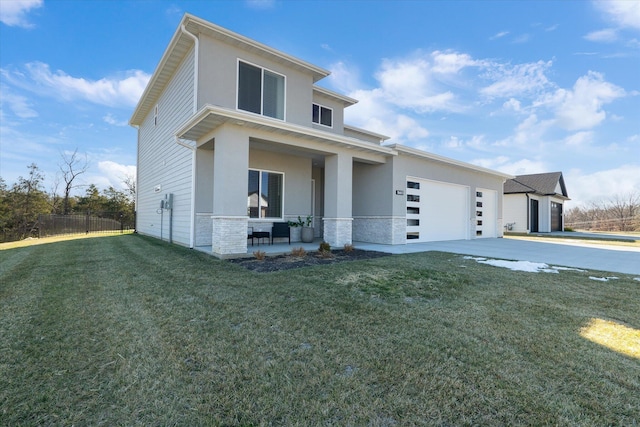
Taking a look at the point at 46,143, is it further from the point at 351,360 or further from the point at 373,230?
the point at 351,360

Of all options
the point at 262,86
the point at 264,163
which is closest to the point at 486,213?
the point at 264,163

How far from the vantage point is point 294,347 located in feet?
8.64

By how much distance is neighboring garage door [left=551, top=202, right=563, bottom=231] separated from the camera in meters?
22.7

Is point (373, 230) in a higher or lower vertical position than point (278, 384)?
higher

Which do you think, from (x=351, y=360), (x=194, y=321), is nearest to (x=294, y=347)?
(x=351, y=360)

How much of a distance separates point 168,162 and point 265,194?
14.1ft

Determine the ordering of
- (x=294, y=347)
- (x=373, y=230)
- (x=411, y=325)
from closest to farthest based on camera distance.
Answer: (x=294, y=347)
(x=411, y=325)
(x=373, y=230)

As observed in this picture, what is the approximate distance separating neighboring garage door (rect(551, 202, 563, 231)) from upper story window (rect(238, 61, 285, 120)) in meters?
23.7

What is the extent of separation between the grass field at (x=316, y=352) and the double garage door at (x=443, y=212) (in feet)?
21.3

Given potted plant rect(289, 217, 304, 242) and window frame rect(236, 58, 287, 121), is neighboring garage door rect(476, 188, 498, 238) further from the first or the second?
window frame rect(236, 58, 287, 121)

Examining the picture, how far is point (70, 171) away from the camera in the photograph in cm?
2325

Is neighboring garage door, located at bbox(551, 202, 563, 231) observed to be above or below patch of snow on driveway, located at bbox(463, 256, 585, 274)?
above

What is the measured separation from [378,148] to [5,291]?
366 inches

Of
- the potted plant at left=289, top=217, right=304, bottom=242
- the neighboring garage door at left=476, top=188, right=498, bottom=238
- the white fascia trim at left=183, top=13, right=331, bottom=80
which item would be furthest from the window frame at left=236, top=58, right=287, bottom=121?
the neighboring garage door at left=476, top=188, right=498, bottom=238
